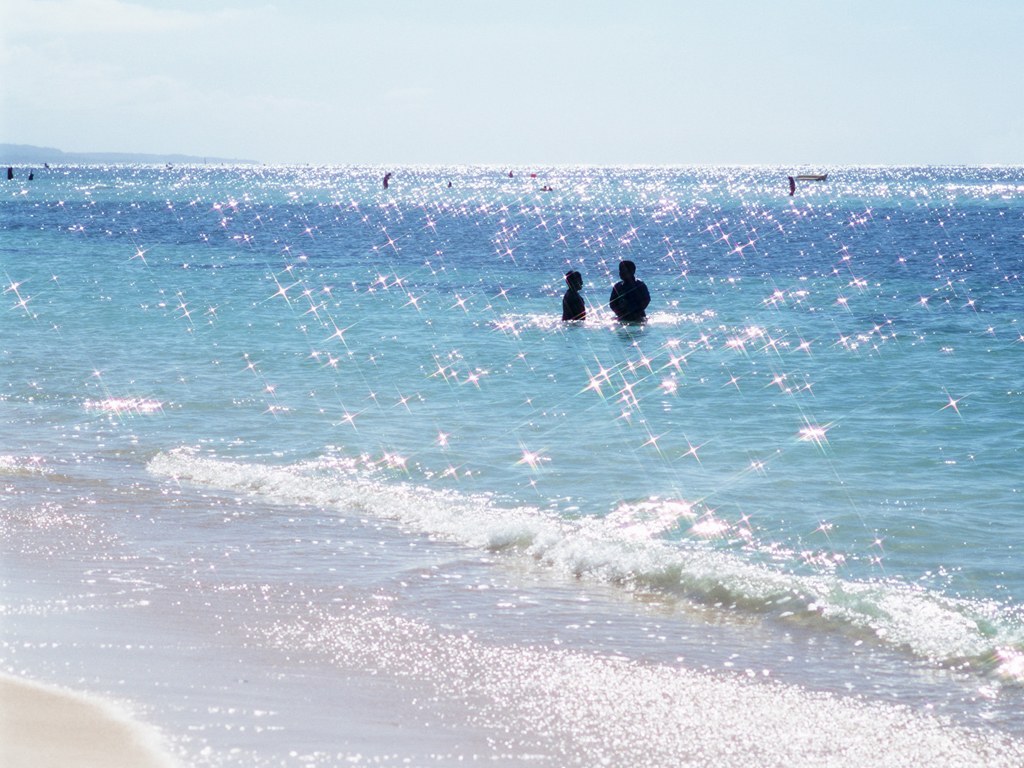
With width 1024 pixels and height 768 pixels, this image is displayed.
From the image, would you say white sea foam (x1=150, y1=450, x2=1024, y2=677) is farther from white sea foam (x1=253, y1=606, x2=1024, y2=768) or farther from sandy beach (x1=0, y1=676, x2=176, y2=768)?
sandy beach (x1=0, y1=676, x2=176, y2=768)

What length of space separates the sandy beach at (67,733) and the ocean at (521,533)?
0.55ft

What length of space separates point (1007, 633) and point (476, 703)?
4.01 metres

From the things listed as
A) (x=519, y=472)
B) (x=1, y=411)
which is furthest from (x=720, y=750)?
(x=1, y=411)

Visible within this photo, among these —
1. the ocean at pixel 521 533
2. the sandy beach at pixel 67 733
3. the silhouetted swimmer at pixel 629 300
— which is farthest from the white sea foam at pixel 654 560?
the silhouetted swimmer at pixel 629 300

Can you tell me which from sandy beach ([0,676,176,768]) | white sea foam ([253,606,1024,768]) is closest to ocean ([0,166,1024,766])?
white sea foam ([253,606,1024,768])

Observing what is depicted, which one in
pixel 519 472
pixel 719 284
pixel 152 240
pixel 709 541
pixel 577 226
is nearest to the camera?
pixel 709 541

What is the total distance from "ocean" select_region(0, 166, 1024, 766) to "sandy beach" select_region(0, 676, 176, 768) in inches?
6.6

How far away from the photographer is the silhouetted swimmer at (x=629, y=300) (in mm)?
29297

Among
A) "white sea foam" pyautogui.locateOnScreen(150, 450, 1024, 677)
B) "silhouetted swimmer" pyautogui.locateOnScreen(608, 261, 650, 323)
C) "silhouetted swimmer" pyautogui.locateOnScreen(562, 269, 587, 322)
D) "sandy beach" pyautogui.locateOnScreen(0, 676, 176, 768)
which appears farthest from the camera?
"silhouetted swimmer" pyautogui.locateOnScreen(562, 269, 587, 322)

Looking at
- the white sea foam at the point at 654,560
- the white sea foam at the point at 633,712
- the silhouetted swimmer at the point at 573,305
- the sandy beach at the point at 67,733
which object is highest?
the silhouetted swimmer at the point at 573,305

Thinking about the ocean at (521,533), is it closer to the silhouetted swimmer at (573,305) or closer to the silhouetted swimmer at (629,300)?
the silhouetted swimmer at (629,300)

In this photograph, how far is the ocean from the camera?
6719 millimetres

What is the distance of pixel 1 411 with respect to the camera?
17141mm

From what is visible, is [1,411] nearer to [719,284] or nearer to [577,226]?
[719,284]
